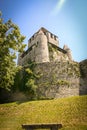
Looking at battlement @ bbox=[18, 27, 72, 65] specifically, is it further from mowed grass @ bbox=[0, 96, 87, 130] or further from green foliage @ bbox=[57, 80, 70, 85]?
mowed grass @ bbox=[0, 96, 87, 130]

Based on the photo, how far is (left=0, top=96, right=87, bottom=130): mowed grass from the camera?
16.6 m

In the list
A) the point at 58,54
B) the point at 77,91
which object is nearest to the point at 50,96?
the point at 77,91

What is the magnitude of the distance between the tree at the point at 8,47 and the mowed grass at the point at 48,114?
3.47 meters

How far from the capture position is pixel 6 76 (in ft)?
68.0

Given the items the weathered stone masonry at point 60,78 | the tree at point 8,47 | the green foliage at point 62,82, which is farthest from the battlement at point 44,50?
the tree at point 8,47

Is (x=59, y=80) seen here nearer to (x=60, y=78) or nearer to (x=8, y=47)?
(x=60, y=78)

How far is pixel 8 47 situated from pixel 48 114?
803 cm

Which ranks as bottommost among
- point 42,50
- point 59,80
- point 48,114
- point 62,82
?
point 48,114

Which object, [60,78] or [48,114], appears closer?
[48,114]

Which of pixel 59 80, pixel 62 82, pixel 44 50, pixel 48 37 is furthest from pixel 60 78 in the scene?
pixel 48 37

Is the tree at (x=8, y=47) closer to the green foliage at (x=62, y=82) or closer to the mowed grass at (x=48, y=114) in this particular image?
the mowed grass at (x=48, y=114)

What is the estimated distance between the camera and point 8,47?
794 inches

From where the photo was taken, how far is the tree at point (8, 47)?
19.9m

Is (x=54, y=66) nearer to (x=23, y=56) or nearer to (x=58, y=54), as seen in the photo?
(x=58, y=54)
